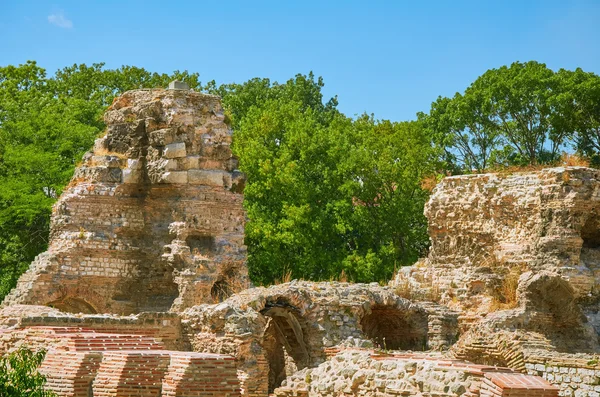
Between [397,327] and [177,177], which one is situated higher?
[177,177]

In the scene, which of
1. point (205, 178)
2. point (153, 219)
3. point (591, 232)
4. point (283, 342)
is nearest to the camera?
point (283, 342)

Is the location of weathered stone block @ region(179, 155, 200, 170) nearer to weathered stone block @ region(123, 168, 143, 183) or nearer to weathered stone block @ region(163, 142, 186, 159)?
weathered stone block @ region(163, 142, 186, 159)

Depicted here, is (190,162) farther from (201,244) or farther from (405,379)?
(405,379)

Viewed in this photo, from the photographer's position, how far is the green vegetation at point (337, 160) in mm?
42750

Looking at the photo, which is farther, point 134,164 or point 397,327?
point 134,164

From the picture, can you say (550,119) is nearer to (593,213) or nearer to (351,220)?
(351,220)

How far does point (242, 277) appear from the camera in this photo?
31.4m

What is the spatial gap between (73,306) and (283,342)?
571 cm

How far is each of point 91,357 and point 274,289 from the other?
23.9ft

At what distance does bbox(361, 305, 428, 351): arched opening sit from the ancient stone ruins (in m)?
0.04

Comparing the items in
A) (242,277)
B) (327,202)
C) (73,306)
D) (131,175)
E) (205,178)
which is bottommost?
(73,306)

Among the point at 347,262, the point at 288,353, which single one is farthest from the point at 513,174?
the point at 347,262

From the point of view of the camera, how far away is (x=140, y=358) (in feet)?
66.5

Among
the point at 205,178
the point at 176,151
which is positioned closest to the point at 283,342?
the point at 205,178
